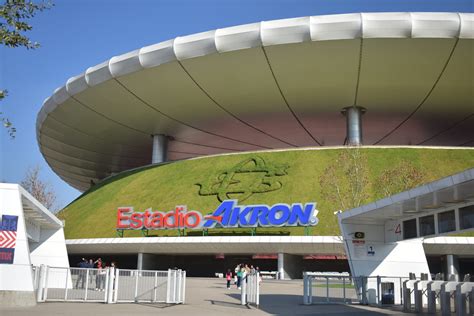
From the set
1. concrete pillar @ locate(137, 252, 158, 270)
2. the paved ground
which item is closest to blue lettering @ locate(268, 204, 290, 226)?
concrete pillar @ locate(137, 252, 158, 270)

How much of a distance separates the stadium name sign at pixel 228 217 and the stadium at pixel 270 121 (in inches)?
7.6

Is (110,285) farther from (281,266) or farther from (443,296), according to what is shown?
(281,266)

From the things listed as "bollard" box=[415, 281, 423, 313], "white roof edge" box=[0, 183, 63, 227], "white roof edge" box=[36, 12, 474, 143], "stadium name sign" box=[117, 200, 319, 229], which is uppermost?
"white roof edge" box=[36, 12, 474, 143]

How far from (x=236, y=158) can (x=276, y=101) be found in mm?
5040

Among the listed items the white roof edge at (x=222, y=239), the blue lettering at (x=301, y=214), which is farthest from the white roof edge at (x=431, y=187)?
the blue lettering at (x=301, y=214)

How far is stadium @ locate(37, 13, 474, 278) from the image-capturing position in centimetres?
2989

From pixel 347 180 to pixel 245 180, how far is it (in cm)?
683

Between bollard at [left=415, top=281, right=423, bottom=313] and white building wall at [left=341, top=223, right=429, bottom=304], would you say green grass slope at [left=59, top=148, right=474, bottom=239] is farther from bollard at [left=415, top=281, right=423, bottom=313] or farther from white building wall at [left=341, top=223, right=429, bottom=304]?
bollard at [left=415, top=281, right=423, bottom=313]

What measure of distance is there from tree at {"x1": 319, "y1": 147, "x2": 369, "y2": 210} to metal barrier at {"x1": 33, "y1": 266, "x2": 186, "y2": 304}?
17464mm

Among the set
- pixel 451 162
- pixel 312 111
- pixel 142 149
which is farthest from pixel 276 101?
pixel 142 149

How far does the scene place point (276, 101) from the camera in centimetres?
3700

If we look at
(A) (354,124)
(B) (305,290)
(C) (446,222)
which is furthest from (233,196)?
(C) (446,222)

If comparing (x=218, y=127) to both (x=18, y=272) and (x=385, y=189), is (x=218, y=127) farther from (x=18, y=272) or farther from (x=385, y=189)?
(x=18, y=272)

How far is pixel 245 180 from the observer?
3634 centimetres
